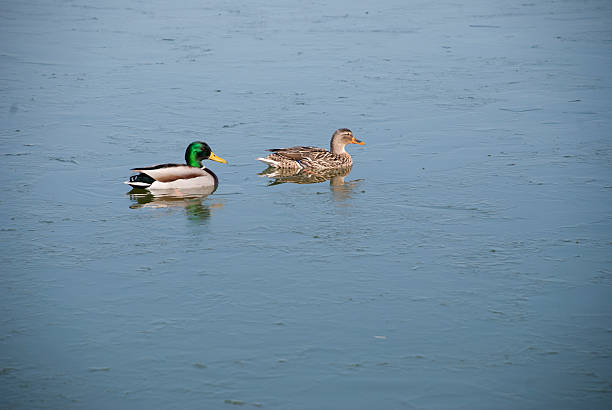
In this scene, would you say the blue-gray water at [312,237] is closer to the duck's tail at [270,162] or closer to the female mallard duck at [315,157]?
the duck's tail at [270,162]

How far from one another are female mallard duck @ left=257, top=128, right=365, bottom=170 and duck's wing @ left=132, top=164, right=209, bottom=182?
3.09 feet

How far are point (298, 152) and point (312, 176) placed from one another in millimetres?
376

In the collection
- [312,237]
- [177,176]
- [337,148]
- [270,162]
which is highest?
[337,148]

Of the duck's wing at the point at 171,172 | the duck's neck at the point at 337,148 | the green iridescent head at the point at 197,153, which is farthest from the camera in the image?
the duck's neck at the point at 337,148

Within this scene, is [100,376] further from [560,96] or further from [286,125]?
[560,96]

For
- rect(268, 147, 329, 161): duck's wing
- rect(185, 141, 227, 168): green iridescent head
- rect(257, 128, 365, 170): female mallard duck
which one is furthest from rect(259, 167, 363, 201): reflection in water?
rect(185, 141, 227, 168): green iridescent head

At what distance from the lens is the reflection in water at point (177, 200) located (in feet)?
26.7

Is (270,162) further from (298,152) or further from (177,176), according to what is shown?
(177,176)

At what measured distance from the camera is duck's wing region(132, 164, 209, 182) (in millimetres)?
8641

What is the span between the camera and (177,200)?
862 cm

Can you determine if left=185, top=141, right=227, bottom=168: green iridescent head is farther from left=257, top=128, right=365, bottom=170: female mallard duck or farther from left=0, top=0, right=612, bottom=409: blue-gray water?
left=257, top=128, right=365, bottom=170: female mallard duck

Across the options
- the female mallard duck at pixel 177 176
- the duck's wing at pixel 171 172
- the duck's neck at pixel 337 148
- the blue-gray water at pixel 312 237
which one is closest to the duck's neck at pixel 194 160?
the female mallard duck at pixel 177 176

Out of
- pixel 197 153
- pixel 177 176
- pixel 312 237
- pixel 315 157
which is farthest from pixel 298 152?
pixel 312 237

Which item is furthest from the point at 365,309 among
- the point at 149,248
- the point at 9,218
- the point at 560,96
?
the point at 560,96
